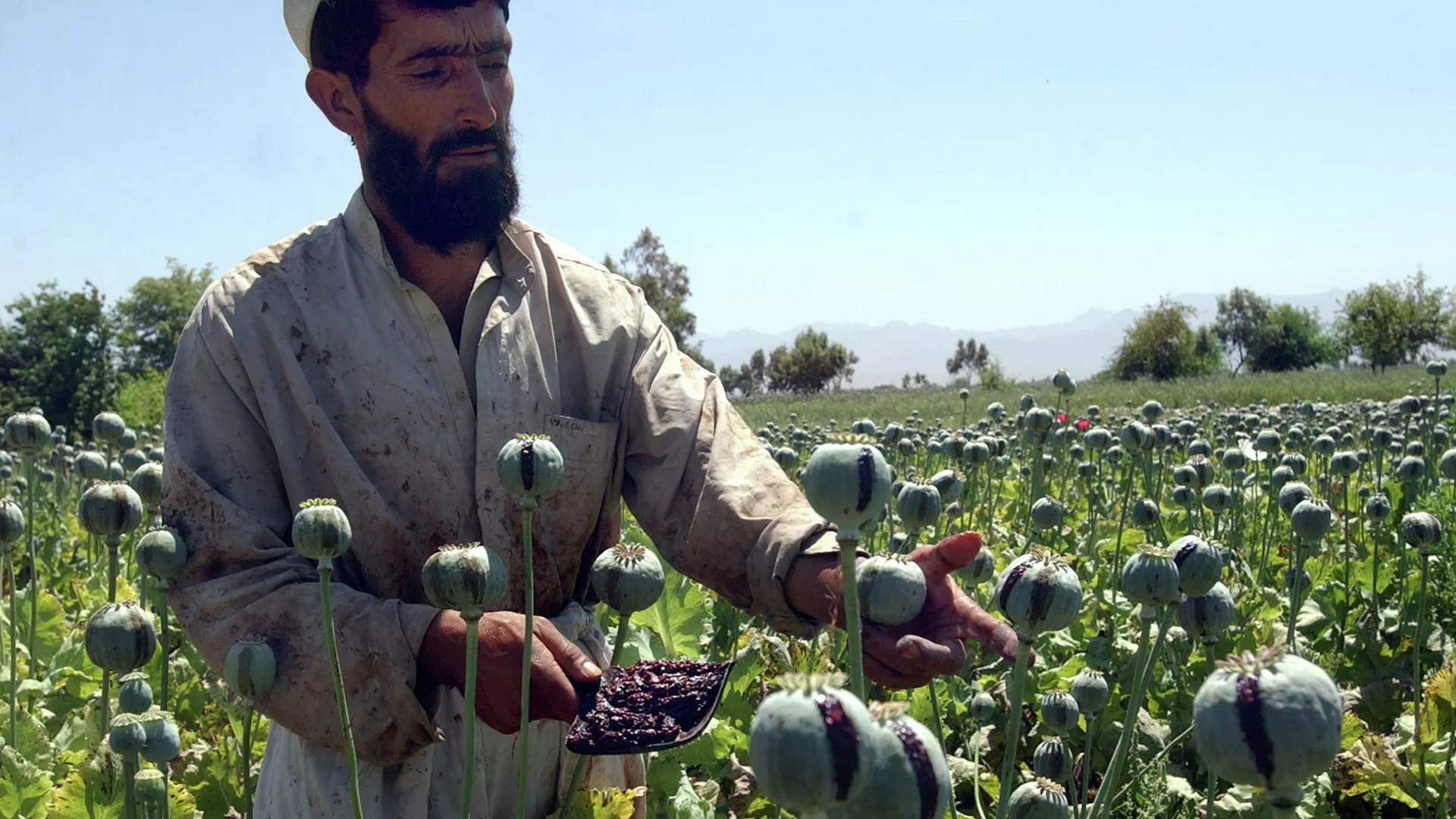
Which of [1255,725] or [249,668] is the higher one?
[1255,725]

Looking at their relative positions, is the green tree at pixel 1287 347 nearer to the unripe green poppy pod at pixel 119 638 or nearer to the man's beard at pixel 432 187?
the man's beard at pixel 432 187

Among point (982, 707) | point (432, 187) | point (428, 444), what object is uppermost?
point (432, 187)

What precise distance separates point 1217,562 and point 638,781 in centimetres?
170

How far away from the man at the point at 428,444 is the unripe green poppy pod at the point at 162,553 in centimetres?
7

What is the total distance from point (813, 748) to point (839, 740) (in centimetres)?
2

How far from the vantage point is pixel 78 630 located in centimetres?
424

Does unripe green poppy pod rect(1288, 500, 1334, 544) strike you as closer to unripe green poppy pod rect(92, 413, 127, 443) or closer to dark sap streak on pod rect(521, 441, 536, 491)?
dark sap streak on pod rect(521, 441, 536, 491)

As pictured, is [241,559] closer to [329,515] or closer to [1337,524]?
[329,515]

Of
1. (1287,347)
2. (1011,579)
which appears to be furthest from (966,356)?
(1011,579)

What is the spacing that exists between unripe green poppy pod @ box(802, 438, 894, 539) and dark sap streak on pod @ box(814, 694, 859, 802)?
444 mm

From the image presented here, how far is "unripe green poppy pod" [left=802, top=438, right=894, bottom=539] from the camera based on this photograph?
1243 millimetres

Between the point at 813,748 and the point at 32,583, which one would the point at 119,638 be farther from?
the point at 813,748

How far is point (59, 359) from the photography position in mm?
34906

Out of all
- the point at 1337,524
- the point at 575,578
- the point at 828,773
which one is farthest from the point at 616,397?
the point at 1337,524
